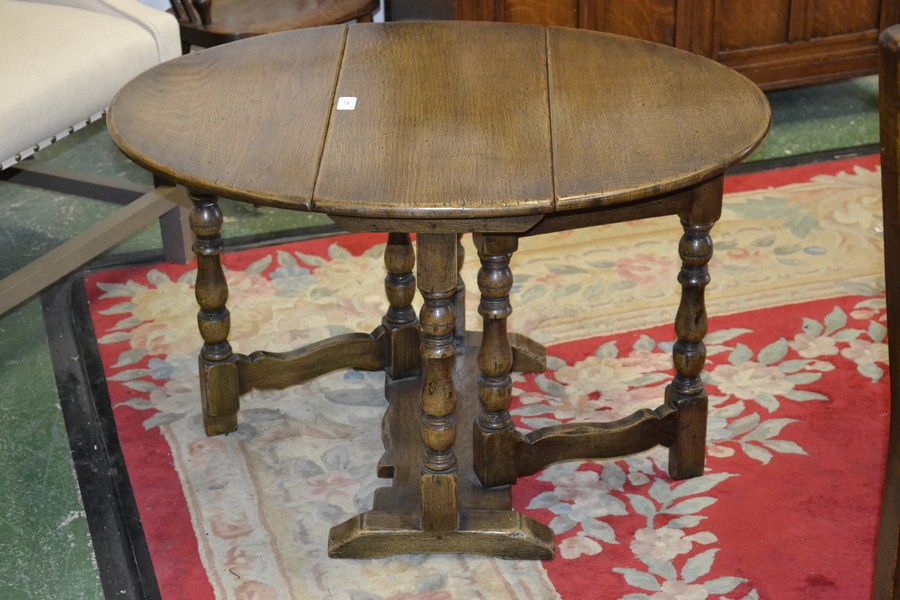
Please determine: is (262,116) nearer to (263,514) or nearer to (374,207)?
(374,207)

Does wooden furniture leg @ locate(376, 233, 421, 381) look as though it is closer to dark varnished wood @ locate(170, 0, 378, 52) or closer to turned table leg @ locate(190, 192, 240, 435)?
turned table leg @ locate(190, 192, 240, 435)

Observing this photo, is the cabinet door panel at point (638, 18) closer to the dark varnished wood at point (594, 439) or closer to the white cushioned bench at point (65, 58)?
the white cushioned bench at point (65, 58)

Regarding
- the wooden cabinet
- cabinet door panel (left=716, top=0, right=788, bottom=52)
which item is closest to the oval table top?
the wooden cabinet

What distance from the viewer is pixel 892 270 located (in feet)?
3.55

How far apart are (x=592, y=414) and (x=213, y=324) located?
80cm

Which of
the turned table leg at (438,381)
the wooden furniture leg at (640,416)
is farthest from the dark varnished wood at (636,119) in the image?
the turned table leg at (438,381)

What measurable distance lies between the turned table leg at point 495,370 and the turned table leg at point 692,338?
0.32m

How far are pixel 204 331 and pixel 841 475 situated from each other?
1.25 metres

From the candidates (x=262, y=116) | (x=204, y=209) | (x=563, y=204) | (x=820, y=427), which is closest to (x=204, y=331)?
(x=204, y=209)

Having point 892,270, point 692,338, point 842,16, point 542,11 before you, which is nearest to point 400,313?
point 692,338

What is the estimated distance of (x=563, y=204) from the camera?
166 centimetres

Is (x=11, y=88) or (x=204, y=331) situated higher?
(x=11, y=88)

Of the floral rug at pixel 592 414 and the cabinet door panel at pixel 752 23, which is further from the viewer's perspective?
the cabinet door panel at pixel 752 23

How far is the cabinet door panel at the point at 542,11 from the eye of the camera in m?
3.43
